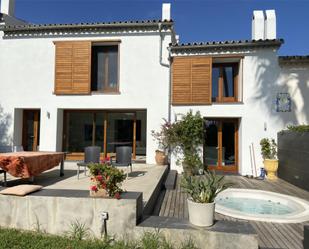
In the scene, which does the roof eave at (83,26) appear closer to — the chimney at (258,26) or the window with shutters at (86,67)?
the window with shutters at (86,67)

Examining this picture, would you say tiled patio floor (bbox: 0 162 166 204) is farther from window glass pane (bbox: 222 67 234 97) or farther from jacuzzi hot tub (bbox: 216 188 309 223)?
window glass pane (bbox: 222 67 234 97)

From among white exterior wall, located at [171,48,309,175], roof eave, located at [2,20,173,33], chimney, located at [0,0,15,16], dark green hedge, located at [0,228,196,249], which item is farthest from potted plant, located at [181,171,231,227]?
chimney, located at [0,0,15,16]

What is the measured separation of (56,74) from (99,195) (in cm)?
848

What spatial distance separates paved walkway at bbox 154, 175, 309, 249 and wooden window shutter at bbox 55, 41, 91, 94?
6126 mm

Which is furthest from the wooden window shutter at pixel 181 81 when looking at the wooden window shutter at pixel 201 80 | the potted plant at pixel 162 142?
the potted plant at pixel 162 142

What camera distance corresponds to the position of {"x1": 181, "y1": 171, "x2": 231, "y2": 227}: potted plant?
13.0 feet

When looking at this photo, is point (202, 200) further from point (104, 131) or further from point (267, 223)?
point (104, 131)

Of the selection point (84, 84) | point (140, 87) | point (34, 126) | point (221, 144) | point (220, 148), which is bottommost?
point (220, 148)

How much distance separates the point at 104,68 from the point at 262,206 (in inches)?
337

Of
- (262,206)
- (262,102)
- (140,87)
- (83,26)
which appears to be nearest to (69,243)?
(262,206)

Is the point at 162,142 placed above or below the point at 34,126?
below

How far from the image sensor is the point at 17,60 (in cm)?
1161

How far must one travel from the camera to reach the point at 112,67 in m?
11.5

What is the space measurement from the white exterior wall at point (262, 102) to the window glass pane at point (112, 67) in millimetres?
4054
